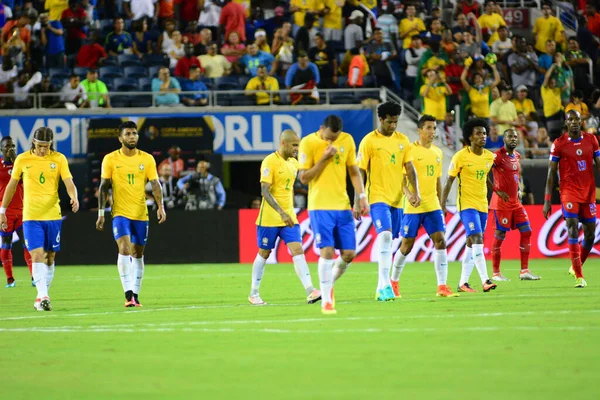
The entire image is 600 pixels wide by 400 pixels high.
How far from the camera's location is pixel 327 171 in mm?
12273

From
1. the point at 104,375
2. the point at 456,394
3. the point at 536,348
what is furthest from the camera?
the point at 536,348

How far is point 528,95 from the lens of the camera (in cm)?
2939

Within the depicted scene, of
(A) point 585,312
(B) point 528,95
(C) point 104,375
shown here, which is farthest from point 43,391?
(B) point 528,95

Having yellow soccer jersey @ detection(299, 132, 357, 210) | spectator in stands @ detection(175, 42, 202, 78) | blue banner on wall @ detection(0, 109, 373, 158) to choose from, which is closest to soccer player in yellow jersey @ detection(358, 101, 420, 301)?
yellow soccer jersey @ detection(299, 132, 357, 210)

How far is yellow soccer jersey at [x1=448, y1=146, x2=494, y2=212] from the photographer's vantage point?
52.7 ft

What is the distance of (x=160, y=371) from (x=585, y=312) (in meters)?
5.38

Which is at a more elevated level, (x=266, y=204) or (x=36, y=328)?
(x=266, y=204)

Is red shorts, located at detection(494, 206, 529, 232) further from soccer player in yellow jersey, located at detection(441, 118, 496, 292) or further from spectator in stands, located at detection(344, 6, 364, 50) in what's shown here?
spectator in stands, located at detection(344, 6, 364, 50)

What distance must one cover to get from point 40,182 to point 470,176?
6.04 metres

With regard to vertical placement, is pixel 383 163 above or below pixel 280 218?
above

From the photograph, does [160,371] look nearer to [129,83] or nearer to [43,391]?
[43,391]

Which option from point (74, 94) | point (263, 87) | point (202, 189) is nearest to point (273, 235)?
point (202, 189)

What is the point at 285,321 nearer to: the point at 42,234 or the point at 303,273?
the point at 303,273

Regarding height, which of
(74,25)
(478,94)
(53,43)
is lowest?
(478,94)
